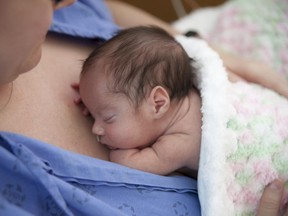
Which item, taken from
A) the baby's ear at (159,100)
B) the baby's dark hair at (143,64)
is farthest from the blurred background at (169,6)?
the baby's ear at (159,100)

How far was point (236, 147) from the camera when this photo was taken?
858 mm

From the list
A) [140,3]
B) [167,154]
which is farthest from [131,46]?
Answer: [140,3]

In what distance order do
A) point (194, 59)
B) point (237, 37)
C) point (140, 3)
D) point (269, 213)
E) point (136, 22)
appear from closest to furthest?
point (269, 213)
point (194, 59)
point (136, 22)
point (237, 37)
point (140, 3)

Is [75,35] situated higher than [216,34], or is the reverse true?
[75,35]

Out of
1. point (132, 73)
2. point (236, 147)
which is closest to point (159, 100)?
point (132, 73)

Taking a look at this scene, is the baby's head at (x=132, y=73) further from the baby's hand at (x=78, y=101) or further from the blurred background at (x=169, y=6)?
the blurred background at (x=169, y=6)

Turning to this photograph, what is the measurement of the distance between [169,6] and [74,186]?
1570 mm

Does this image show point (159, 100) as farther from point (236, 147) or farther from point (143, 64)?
point (236, 147)

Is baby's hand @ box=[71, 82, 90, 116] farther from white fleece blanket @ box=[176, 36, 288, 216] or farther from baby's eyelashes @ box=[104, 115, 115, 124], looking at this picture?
white fleece blanket @ box=[176, 36, 288, 216]

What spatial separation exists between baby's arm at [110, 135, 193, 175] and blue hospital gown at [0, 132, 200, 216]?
0.03m

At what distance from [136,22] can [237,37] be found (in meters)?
0.36

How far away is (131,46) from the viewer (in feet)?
2.97

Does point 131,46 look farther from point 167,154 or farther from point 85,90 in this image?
point 167,154

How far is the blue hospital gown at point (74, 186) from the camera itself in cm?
70
